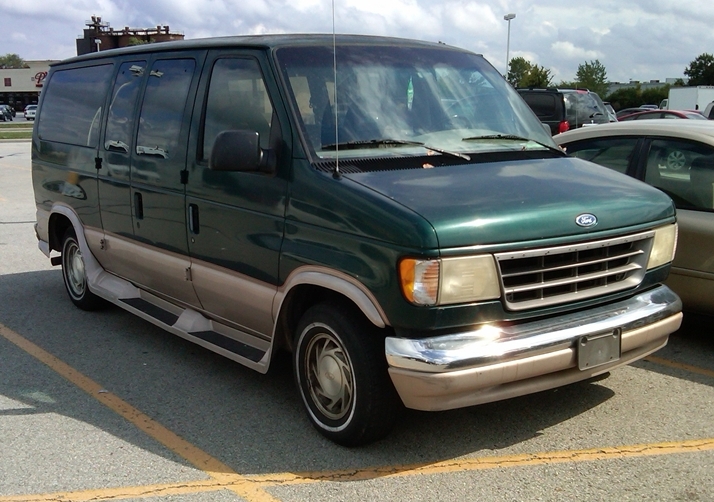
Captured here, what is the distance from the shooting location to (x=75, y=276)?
24.5 ft

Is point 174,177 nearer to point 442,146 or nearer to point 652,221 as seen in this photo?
point 442,146

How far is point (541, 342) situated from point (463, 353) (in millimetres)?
420

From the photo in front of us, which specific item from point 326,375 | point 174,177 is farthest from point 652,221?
point 174,177

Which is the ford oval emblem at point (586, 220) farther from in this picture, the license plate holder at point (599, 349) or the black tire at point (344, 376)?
the black tire at point (344, 376)

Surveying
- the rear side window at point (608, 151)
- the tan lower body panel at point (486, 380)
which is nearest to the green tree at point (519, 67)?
the rear side window at point (608, 151)

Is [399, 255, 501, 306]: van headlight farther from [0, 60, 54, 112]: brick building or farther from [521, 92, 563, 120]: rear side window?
[0, 60, 54, 112]: brick building

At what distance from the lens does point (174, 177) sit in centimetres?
545

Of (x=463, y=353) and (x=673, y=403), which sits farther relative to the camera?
(x=673, y=403)

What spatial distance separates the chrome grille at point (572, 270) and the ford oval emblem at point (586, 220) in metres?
0.10

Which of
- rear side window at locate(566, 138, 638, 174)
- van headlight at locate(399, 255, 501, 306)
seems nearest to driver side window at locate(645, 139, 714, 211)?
rear side window at locate(566, 138, 638, 174)

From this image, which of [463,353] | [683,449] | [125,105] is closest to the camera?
[463,353]

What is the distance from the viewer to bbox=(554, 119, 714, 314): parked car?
570 centimetres

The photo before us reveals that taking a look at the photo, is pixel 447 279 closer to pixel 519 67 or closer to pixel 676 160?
pixel 676 160

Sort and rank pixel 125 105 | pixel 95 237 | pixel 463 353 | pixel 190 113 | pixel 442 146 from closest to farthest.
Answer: pixel 463 353 < pixel 442 146 < pixel 190 113 < pixel 125 105 < pixel 95 237
